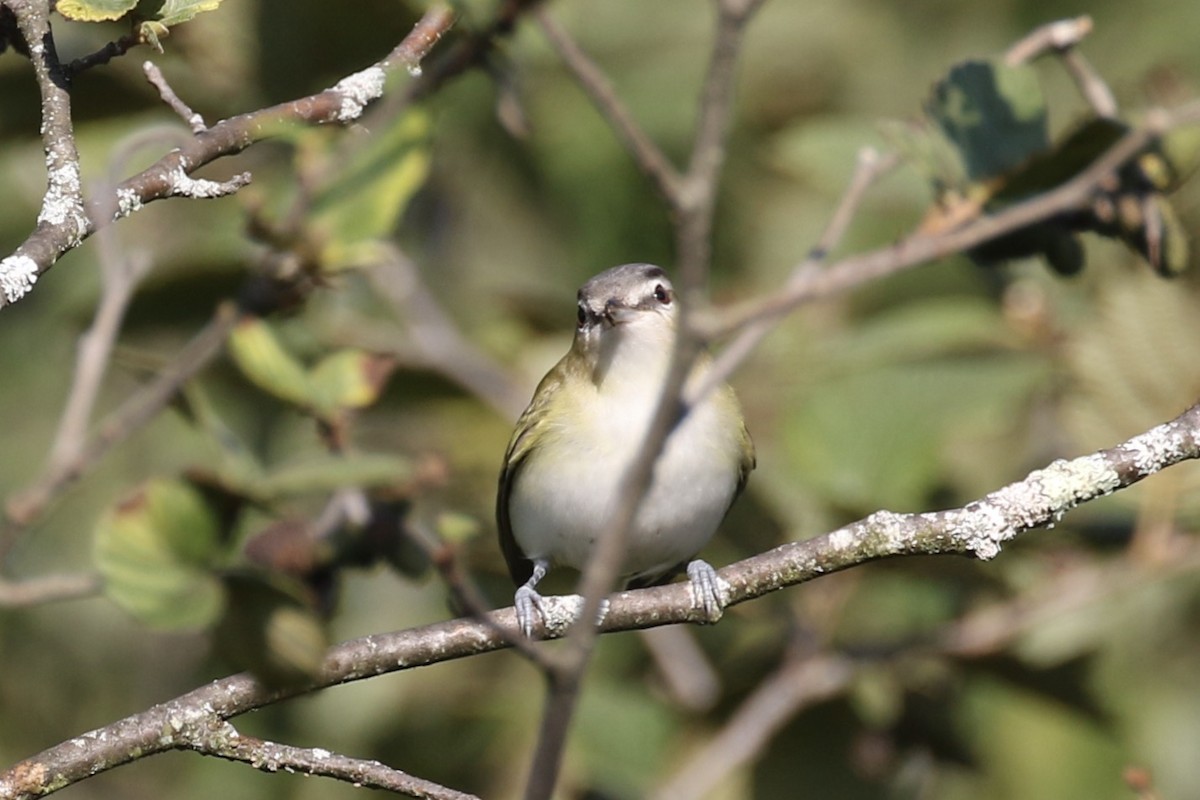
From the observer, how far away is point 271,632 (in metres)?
2.53

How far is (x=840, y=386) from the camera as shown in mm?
4996

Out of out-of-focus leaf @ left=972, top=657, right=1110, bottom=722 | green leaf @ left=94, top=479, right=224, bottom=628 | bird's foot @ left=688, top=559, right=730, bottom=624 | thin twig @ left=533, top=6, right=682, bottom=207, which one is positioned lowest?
thin twig @ left=533, top=6, right=682, bottom=207

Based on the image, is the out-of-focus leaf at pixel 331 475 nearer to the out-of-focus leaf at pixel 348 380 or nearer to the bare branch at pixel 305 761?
the out-of-focus leaf at pixel 348 380

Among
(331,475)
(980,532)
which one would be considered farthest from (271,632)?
(980,532)

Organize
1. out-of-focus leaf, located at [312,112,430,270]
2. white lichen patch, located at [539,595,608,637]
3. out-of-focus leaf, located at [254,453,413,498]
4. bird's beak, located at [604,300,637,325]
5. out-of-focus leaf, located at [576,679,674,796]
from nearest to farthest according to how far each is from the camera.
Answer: white lichen patch, located at [539,595,608,637] < out-of-focus leaf, located at [254,453,413,498] < out-of-focus leaf, located at [312,112,430,270] < bird's beak, located at [604,300,637,325] < out-of-focus leaf, located at [576,679,674,796]

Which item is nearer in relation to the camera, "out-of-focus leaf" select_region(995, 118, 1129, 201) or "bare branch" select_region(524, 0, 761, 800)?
"bare branch" select_region(524, 0, 761, 800)

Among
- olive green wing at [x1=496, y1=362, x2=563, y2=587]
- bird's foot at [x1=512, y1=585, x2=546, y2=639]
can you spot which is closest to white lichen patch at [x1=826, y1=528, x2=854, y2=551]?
bird's foot at [x1=512, y1=585, x2=546, y2=639]

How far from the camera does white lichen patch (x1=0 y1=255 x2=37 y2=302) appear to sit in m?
2.28

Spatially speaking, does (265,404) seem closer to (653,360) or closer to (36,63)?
(653,360)

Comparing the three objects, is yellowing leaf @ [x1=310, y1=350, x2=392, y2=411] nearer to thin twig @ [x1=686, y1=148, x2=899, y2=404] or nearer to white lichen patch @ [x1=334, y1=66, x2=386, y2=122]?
white lichen patch @ [x1=334, y1=66, x2=386, y2=122]

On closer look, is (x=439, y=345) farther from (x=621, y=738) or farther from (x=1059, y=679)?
(x=1059, y=679)

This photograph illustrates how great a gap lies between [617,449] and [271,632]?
72.0 inches

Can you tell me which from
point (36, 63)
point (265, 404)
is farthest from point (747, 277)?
point (36, 63)

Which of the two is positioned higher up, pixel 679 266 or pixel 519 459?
pixel 519 459
